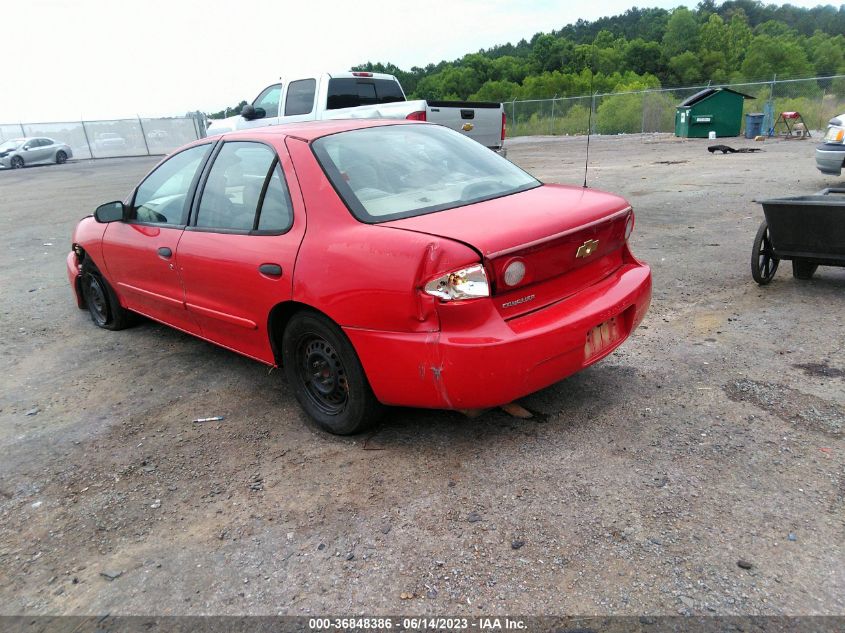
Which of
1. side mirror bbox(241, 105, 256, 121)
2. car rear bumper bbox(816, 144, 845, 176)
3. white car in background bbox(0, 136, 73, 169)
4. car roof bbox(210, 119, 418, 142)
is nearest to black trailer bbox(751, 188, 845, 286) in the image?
car roof bbox(210, 119, 418, 142)

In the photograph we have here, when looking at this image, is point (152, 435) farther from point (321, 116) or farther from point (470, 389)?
point (321, 116)

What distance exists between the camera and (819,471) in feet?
9.11

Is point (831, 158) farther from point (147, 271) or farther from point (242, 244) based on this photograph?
point (147, 271)

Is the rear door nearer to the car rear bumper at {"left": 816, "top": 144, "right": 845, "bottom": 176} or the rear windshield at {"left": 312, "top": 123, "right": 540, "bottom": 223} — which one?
the rear windshield at {"left": 312, "top": 123, "right": 540, "bottom": 223}

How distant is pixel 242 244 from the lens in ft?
11.7

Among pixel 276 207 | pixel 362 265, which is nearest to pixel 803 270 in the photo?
pixel 362 265

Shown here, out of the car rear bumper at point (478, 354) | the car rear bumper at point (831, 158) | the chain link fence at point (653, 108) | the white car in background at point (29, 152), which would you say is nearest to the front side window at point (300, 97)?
the chain link fence at point (653, 108)

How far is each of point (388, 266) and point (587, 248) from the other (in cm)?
110

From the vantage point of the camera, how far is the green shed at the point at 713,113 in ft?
76.8

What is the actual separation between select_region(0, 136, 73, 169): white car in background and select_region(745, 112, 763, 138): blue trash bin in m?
31.8

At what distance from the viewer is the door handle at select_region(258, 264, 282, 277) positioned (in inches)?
130

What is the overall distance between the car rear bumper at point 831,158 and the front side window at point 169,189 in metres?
8.93

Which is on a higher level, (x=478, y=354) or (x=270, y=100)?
(x=270, y=100)

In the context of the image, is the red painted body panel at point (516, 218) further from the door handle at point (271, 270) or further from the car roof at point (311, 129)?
the car roof at point (311, 129)
